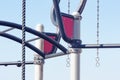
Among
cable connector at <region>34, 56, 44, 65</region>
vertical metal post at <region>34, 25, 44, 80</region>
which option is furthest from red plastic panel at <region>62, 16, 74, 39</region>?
cable connector at <region>34, 56, 44, 65</region>

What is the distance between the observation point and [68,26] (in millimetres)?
10148

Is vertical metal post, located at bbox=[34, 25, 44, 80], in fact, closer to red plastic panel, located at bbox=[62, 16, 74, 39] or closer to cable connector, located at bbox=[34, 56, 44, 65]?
cable connector, located at bbox=[34, 56, 44, 65]

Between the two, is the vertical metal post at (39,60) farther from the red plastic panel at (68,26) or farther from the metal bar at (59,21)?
the metal bar at (59,21)

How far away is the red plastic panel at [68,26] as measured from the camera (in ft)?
32.9

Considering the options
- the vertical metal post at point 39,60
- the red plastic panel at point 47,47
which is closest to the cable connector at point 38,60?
the vertical metal post at point 39,60

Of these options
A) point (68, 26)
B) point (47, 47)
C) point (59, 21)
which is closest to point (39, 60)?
point (47, 47)

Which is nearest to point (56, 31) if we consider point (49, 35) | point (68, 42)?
point (49, 35)

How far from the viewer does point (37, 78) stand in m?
10.6

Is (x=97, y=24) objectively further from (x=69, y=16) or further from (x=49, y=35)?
(x=49, y=35)

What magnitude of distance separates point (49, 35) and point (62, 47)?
81cm

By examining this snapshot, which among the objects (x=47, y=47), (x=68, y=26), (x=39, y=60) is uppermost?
(x=68, y=26)

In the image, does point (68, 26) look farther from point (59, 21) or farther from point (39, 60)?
point (39, 60)

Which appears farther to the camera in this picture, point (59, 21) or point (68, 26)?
point (68, 26)

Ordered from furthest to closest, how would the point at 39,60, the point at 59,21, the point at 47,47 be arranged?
the point at 47,47 → the point at 39,60 → the point at 59,21
